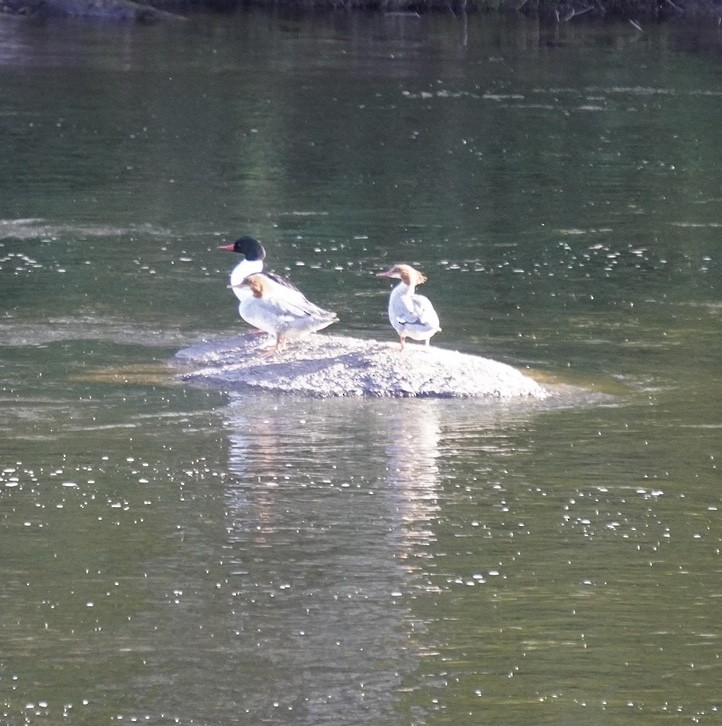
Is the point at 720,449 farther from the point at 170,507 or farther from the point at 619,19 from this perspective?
the point at 619,19

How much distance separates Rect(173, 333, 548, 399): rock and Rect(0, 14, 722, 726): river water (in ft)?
0.64

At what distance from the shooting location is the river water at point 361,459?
26.3 ft

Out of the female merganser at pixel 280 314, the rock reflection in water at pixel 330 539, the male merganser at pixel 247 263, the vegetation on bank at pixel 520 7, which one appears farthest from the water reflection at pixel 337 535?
the vegetation on bank at pixel 520 7

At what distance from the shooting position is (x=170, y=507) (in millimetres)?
10156

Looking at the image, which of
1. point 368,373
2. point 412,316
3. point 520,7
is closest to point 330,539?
point 368,373

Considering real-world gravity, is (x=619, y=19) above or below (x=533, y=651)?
above

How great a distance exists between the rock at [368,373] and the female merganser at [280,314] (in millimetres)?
123

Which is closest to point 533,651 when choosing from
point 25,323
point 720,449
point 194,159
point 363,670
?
point 363,670

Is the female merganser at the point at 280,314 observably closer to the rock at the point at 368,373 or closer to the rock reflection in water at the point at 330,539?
the rock at the point at 368,373

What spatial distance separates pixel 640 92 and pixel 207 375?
73.2 feet

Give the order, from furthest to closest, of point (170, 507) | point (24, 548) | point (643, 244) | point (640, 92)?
point (640, 92) → point (643, 244) → point (170, 507) → point (24, 548)

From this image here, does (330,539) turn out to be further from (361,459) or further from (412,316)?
(412,316)

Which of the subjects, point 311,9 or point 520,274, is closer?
point 520,274

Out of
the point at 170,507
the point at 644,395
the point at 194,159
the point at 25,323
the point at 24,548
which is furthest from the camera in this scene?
the point at 194,159
